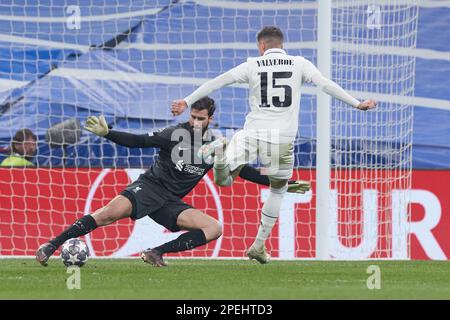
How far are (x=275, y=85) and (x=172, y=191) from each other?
1.39 m

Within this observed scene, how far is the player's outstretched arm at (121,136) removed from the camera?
956cm

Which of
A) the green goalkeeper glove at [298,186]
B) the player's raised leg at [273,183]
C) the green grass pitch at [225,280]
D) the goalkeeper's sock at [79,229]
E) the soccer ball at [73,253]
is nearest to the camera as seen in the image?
the green grass pitch at [225,280]

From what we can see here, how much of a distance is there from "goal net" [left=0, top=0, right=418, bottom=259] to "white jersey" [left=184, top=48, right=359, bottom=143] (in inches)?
83.6

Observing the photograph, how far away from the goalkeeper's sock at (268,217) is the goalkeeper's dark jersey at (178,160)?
0.66 meters

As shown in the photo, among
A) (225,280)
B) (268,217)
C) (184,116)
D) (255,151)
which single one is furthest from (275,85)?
(184,116)

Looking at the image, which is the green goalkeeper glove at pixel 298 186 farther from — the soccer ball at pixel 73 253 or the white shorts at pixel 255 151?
the soccer ball at pixel 73 253

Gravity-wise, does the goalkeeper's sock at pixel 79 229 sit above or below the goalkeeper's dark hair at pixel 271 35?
below

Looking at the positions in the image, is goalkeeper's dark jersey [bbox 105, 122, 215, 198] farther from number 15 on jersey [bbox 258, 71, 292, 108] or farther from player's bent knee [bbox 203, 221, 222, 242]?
number 15 on jersey [bbox 258, 71, 292, 108]

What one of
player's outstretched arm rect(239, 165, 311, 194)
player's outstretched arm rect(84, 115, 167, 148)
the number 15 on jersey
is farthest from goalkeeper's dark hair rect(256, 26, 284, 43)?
player's outstretched arm rect(84, 115, 167, 148)

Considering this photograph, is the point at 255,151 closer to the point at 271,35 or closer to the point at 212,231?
the point at 212,231

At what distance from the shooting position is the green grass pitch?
24.2 feet

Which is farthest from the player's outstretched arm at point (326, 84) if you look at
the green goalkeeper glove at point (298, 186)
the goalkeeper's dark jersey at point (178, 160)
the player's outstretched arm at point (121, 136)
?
the player's outstretched arm at point (121, 136)

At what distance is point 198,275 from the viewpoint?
29.8ft
